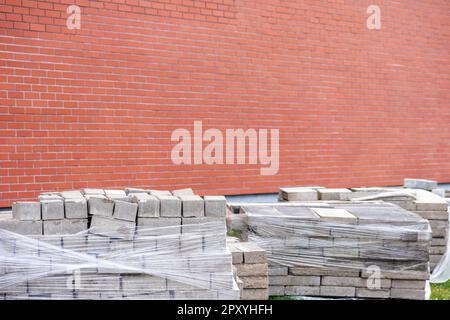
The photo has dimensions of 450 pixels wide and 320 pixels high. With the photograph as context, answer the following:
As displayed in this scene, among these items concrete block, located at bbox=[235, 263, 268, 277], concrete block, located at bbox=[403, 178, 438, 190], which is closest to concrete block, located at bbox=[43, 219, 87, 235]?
concrete block, located at bbox=[235, 263, 268, 277]

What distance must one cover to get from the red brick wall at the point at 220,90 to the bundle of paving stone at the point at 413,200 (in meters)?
2.22

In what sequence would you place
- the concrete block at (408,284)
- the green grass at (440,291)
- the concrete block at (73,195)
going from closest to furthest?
the concrete block at (73,195), the concrete block at (408,284), the green grass at (440,291)

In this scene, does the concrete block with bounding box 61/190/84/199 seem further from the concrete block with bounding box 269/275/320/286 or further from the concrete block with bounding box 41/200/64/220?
the concrete block with bounding box 269/275/320/286

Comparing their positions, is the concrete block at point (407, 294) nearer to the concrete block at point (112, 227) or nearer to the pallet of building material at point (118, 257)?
the pallet of building material at point (118, 257)

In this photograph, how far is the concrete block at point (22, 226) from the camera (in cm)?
479

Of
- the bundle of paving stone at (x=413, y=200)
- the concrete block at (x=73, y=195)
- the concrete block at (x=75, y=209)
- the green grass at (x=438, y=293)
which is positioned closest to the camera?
the concrete block at (x=75, y=209)

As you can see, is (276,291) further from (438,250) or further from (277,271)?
(438,250)

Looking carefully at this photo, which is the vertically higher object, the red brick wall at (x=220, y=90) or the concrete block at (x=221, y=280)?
the red brick wall at (x=220, y=90)

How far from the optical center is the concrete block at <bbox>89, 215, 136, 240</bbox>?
4.92 metres

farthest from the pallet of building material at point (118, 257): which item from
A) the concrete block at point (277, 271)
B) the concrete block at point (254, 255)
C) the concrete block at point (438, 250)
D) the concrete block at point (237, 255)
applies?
the concrete block at point (438, 250)

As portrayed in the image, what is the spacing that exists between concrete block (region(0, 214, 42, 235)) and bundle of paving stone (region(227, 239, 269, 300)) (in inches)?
73.3

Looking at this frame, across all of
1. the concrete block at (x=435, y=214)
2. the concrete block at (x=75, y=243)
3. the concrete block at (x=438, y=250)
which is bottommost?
the concrete block at (x=438, y=250)

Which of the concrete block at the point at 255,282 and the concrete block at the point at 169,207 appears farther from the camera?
the concrete block at the point at 255,282
